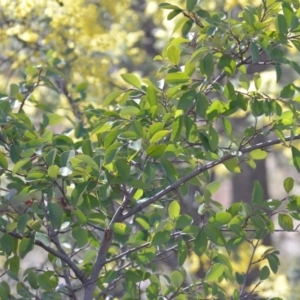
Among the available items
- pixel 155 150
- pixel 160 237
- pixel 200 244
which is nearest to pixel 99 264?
pixel 160 237

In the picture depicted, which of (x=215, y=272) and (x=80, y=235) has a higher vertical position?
(x=80, y=235)

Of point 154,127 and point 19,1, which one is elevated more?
point 154,127

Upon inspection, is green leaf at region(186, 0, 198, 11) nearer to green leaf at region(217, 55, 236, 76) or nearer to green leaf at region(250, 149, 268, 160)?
green leaf at region(217, 55, 236, 76)

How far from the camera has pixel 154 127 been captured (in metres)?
1.88

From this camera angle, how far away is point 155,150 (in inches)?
73.3

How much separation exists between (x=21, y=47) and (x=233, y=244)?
11.0ft

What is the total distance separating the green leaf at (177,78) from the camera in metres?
1.91

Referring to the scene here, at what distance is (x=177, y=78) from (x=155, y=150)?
0.68 feet

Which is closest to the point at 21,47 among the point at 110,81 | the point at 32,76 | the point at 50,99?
the point at 110,81

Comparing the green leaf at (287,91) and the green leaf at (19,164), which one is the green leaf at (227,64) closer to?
the green leaf at (287,91)

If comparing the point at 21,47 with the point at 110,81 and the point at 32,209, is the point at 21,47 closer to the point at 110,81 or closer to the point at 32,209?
the point at 110,81

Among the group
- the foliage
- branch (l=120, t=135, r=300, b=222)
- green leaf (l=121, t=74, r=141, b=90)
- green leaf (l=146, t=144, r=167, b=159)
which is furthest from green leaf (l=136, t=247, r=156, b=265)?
green leaf (l=121, t=74, r=141, b=90)

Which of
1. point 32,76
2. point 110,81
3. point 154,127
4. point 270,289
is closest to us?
point 154,127

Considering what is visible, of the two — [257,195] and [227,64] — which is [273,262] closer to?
[257,195]
